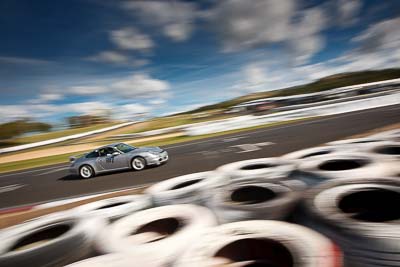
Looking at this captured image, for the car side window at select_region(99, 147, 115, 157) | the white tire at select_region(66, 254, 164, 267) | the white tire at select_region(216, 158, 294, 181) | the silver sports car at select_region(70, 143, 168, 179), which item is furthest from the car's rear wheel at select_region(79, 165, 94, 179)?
the white tire at select_region(66, 254, 164, 267)

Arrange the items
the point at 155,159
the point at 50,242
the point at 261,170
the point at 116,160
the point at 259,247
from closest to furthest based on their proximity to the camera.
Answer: the point at 259,247 → the point at 50,242 → the point at 261,170 → the point at 155,159 → the point at 116,160

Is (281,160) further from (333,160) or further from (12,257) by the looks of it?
(12,257)

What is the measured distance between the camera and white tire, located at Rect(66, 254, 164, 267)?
1980mm

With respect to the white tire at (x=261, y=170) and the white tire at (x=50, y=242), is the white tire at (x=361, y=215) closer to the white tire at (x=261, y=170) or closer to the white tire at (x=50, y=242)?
the white tire at (x=261, y=170)

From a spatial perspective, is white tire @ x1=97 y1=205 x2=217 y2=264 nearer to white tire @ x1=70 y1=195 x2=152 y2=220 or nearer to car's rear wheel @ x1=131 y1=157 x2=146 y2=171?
white tire @ x1=70 y1=195 x2=152 y2=220

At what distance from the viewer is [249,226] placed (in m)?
2.30

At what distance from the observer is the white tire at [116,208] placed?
3.51m

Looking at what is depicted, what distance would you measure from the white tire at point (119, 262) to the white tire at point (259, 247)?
25cm

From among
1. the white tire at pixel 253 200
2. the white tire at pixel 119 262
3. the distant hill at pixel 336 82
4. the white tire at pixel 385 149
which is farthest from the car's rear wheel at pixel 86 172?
the distant hill at pixel 336 82

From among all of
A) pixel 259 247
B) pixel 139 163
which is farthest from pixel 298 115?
pixel 259 247

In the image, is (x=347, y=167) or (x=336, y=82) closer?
(x=347, y=167)

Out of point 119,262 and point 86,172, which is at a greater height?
point 86,172

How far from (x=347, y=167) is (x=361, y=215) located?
1886 mm

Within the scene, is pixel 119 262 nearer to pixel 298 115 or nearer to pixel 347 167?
pixel 347 167
